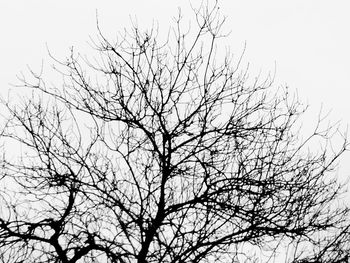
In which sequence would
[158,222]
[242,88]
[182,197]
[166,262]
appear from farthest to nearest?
1. [242,88]
2. [182,197]
3. [158,222]
4. [166,262]

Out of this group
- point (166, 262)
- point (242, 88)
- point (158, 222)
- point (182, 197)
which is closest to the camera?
point (166, 262)

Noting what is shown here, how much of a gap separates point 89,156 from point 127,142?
2.12 feet

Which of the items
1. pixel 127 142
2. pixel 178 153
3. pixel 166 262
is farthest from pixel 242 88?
pixel 166 262

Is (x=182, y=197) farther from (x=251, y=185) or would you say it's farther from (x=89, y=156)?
(x=89, y=156)

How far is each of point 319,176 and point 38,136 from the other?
4002 mm

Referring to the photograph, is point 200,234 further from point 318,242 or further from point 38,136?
point 38,136

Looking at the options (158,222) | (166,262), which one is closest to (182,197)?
(158,222)

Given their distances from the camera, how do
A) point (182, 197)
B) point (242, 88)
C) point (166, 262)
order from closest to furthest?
point (166, 262) < point (182, 197) < point (242, 88)

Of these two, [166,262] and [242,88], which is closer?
[166,262]

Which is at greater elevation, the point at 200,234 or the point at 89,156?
the point at 89,156

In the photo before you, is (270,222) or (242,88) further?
(242,88)

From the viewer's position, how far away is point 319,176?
7.89 meters

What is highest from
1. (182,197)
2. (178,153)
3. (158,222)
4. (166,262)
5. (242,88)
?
(242,88)

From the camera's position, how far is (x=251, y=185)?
289 inches
